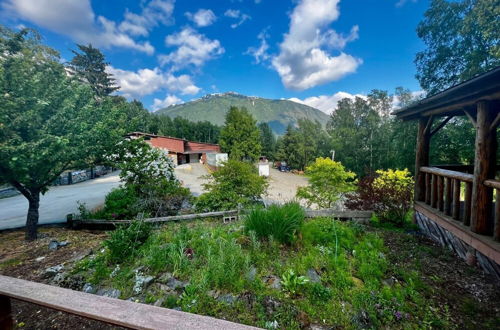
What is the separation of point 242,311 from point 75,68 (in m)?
54.2

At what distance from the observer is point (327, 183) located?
7.42 metres

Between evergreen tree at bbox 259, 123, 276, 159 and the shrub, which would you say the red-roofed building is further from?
the shrub

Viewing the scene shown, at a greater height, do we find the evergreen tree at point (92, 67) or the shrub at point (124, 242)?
the evergreen tree at point (92, 67)

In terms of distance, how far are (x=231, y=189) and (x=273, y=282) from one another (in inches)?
181

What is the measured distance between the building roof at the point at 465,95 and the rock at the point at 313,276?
11.6 ft

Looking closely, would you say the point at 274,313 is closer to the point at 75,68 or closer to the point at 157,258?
the point at 157,258

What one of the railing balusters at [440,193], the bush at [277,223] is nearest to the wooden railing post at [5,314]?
the bush at [277,223]

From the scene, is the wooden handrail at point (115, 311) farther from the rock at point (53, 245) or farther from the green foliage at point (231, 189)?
the green foliage at point (231, 189)

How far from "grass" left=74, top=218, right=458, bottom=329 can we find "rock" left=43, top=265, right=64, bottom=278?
41 centimetres

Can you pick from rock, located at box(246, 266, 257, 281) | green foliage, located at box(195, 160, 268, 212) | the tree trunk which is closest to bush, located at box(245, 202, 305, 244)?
rock, located at box(246, 266, 257, 281)

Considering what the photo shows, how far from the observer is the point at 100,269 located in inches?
123

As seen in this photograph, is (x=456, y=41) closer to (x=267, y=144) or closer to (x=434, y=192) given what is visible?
(x=434, y=192)

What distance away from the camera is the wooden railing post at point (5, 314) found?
1643 millimetres

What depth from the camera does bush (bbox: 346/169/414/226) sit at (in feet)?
18.9
